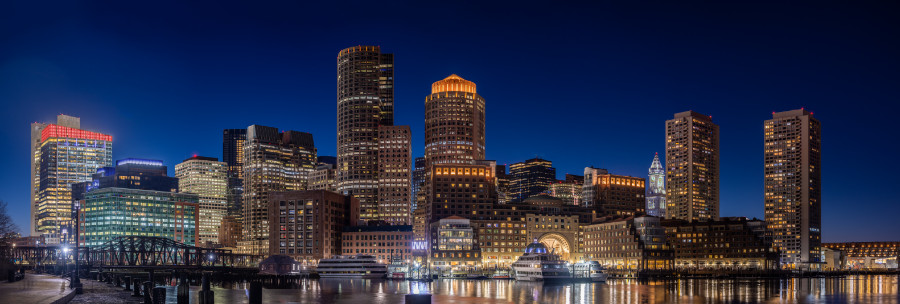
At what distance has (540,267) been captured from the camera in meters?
177

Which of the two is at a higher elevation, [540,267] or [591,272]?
[540,267]

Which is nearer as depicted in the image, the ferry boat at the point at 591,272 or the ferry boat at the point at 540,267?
the ferry boat at the point at 540,267

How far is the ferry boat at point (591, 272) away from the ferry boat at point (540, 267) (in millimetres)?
4796

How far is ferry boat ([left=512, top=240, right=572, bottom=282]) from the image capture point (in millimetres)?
174250

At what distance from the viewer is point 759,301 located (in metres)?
118

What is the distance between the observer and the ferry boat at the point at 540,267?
174 meters

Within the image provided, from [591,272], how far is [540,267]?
15.1 metres

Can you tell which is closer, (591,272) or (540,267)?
(540,267)

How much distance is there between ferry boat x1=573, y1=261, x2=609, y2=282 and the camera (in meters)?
183

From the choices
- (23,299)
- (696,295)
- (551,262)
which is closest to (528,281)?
(551,262)

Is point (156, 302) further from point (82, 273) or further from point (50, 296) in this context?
point (82, 273)

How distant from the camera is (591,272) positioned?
18488 centimetres

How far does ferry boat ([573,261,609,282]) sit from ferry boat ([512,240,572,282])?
4.80 metres

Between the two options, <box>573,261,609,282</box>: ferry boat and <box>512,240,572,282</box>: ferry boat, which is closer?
<box>512,240,572,282</box>: ferry boat
